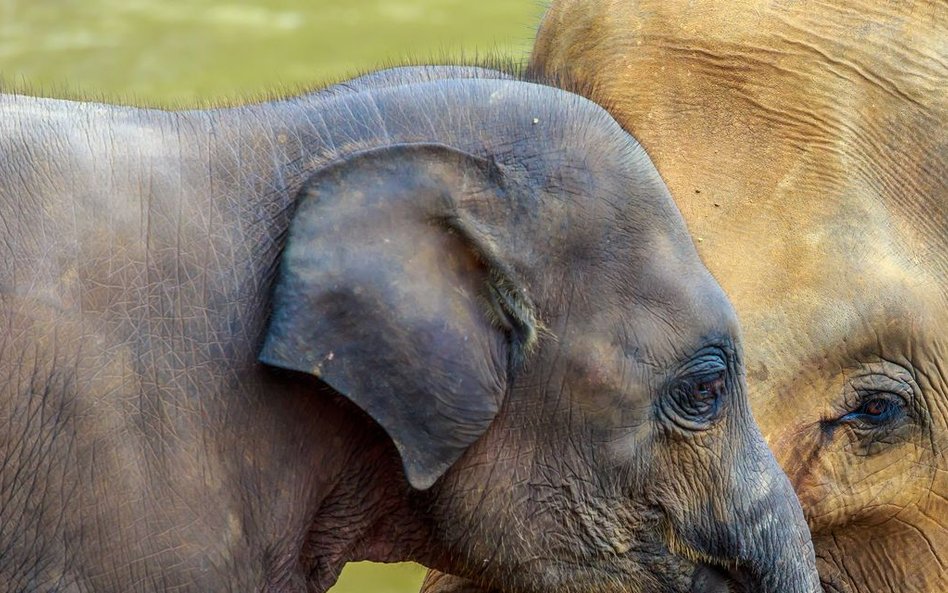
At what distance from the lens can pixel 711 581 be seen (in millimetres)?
2900

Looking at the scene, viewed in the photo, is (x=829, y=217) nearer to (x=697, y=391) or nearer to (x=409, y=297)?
(x=697, y=391)

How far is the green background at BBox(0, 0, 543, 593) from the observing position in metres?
9.25

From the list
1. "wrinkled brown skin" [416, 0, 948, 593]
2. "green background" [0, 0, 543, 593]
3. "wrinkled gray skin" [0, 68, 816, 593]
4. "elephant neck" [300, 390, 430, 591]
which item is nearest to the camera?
"wrinkled gray skin" [0, 68, 816, 593]

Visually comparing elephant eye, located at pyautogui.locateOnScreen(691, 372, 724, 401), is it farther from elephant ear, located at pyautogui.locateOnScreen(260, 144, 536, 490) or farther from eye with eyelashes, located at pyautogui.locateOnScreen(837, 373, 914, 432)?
eye with eyelashes, located at pyautogui.locateOnScreen(837, 373, 914, 432)

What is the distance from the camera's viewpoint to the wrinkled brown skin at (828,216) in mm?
3375

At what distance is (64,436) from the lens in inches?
99.0

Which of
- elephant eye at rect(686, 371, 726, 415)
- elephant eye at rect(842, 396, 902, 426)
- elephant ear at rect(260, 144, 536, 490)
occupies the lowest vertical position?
elephant eye at rect(842, 396, 902, 426)

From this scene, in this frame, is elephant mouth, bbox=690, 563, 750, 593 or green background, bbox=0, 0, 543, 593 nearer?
elephant mouth, bbox=690, 563, 750, 593

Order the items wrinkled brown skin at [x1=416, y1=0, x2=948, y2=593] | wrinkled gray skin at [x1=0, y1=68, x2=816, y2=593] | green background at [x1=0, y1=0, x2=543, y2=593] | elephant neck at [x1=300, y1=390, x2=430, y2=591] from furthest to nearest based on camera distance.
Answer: green background at [x1=0, y1=0, x2=543, y2=593] → wrinkled brown skin at [x1=416, y1=0, x2=948, y2=593] → elephant neck at [x1=300, y1=390, x2=430, y2=591] → wrinkled gray skin at [x1=0, y1=68, x2=816, y2=593]

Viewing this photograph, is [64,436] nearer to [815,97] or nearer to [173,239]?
[173,239]

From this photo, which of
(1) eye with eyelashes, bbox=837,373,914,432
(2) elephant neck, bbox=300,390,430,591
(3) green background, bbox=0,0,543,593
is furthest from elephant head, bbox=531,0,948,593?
(3) green background, bbox=0,0,543,593

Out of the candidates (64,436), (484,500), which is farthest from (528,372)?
(64,436)

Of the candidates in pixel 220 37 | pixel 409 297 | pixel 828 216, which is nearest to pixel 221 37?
pixel 220 37

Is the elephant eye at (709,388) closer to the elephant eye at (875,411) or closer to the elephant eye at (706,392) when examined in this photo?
the elephant eye at (706,392)
